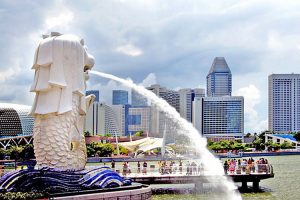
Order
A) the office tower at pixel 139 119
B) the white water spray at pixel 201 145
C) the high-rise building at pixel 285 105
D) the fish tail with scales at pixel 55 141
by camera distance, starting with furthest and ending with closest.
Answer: the high-rise building at pixel 285 105 < the office tower at pixel 139 119 < the white water spray at pixel 201 145 < the fish tail with scales at pixel 55 141

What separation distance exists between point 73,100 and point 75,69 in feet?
3.85

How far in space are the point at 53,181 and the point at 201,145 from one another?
31.4 feet

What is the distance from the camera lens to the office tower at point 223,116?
548 ft

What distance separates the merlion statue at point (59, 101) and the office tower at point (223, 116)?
489 feet

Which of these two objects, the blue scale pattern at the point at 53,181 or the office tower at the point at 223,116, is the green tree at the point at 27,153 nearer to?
the blue scale pattern at the point at 53,181

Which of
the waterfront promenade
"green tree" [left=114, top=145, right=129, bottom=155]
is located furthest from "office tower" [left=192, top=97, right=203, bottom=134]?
the waterfront promenade

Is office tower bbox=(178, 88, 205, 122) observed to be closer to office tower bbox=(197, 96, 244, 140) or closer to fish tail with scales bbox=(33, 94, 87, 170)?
office tower bbox=(197, 96, 244, 140)

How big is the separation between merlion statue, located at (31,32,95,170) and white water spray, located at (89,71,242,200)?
3147mm

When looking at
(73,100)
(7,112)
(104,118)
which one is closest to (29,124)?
(7,112)

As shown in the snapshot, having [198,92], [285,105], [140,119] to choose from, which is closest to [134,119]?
[140,119]

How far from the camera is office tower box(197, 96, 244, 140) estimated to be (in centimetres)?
16712

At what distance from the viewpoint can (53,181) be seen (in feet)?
53.0

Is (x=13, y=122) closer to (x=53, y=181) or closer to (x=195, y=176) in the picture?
(x=195, y=176)

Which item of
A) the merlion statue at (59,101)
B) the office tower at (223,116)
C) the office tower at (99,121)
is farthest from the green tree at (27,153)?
the office tower at (223,116)
